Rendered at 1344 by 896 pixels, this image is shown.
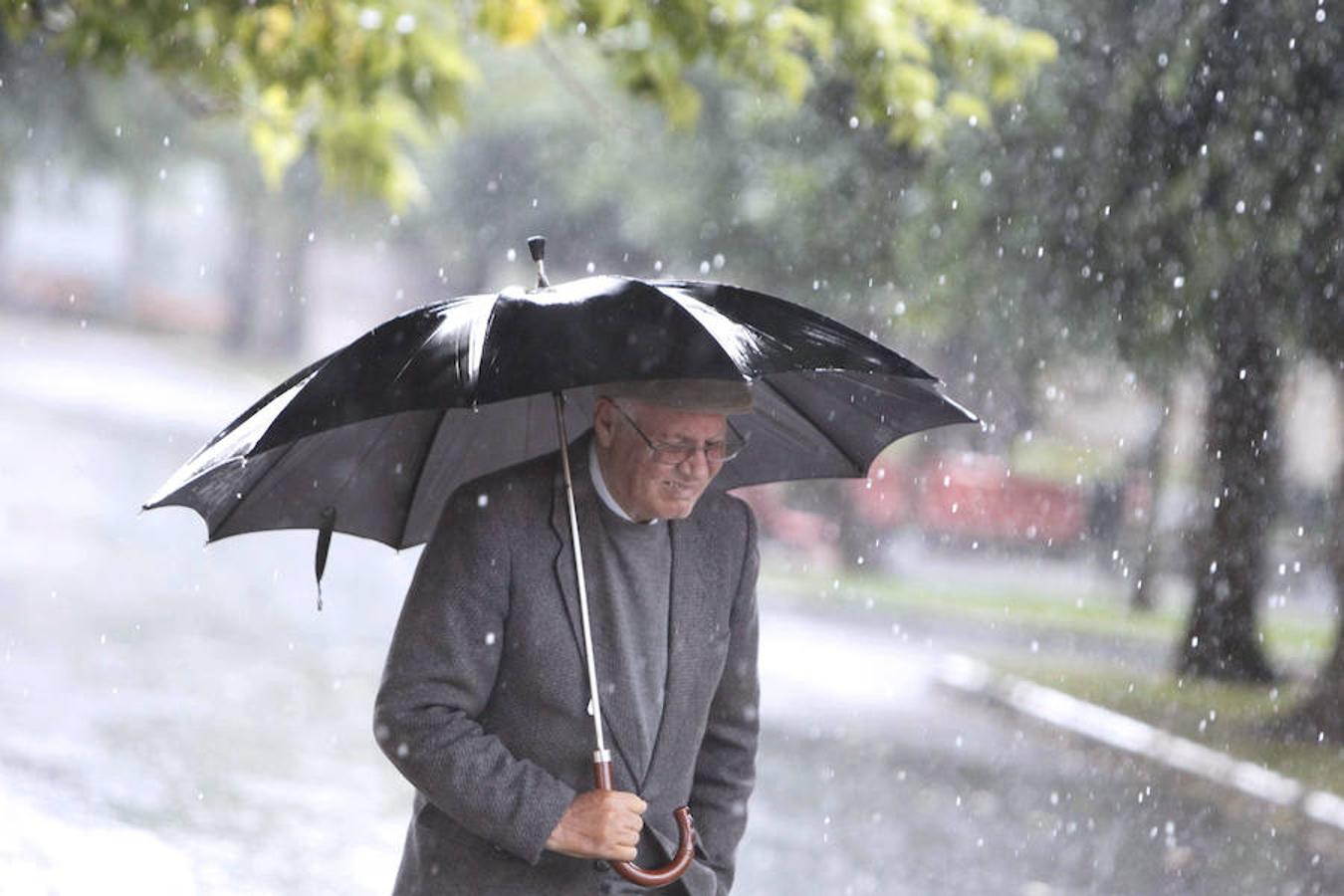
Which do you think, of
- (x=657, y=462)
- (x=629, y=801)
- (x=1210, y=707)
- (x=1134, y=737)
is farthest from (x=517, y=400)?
(x=1210, y=707)

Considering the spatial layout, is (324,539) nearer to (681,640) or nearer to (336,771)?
(681,640)

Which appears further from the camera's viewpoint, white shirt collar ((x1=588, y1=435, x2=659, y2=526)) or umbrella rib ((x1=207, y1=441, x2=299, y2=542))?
umbrella rib ((x1=207, y1=441, x2=299, y2=542))

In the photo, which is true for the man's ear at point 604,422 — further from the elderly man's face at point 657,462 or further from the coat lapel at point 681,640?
the coat lapel at point 681,640

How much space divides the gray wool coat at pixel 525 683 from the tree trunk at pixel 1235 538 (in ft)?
49.0

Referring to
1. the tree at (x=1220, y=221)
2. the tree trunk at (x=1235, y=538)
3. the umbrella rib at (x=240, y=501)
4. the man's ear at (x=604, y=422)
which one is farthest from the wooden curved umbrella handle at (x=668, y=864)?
the tree trunk at (x=1235, y=538)

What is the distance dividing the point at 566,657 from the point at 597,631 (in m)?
0.08

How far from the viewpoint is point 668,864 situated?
368cm

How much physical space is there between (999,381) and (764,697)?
16.7 m

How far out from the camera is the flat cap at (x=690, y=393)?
3.63m

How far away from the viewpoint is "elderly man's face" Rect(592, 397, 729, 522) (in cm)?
363

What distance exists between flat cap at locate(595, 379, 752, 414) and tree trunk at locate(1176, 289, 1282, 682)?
49.3 feet

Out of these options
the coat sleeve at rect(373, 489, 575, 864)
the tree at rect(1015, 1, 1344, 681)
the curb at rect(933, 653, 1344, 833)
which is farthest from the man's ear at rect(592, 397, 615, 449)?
the tree at rect(1015, 1, 1344, 681)

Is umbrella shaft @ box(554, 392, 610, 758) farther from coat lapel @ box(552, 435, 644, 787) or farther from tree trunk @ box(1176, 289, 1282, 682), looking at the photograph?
tree trunk @ box(1176, 289, 1282, 682)

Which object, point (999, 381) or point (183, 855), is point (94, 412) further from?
point (183, 855)
